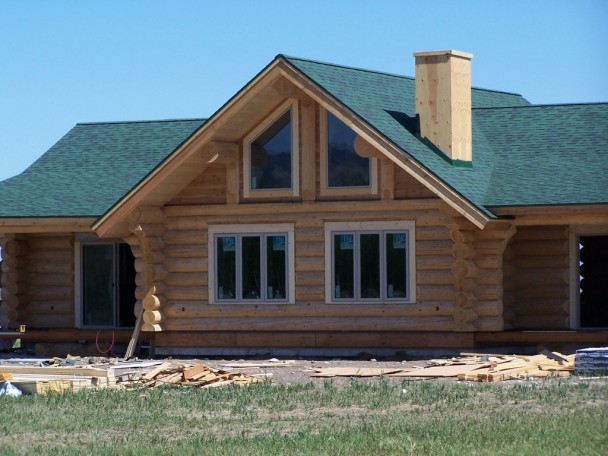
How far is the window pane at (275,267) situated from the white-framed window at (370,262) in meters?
0.96

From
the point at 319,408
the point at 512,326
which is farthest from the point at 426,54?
the point at 319,408

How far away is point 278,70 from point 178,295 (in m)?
5.29

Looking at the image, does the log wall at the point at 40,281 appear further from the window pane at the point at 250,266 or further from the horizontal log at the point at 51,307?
the window pane at the point at 250,266

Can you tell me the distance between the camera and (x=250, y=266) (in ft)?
91.2

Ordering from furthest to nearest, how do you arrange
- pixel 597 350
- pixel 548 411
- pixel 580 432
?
pixel 597 350
pixel 548 411
pixel 580 432

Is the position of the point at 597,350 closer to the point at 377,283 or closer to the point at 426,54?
Answer: the point at 377,283

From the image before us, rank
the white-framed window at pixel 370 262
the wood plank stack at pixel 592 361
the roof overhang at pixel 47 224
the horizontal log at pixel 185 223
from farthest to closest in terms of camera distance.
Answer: the roof overhang at pixel 47 224 < the horizontal log at pixel 185 223 < the white-framed window at pixel 370 262 < the wood plank stack at pixel 592 361

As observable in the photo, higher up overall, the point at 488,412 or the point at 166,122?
the point at 166,122

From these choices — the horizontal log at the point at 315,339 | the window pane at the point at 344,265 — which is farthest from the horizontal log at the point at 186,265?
the window pane at the point at 344,265

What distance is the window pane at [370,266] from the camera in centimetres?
2677

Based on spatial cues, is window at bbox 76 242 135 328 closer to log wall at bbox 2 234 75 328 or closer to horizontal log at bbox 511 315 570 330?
log wall at bbox 2 234 75 328

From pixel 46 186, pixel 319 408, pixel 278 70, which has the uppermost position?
pixel 278 70

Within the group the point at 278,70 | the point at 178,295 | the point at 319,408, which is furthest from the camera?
the point at 178,295

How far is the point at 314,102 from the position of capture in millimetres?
27188
